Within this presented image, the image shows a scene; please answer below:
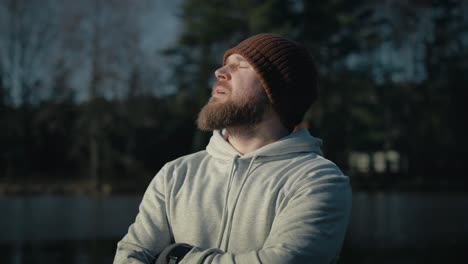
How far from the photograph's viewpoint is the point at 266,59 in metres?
2.63

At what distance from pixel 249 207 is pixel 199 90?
1099 inches

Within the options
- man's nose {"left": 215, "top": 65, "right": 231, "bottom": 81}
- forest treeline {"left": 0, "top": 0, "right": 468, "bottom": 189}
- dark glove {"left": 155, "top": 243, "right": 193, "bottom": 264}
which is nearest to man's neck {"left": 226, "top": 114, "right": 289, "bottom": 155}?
man's nose {"left": 215, "top": 65, "right": 231, "bottom": 81}

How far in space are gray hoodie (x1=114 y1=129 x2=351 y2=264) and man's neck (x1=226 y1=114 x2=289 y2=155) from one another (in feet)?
0.23

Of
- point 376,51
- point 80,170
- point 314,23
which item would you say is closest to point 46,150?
point 80,170

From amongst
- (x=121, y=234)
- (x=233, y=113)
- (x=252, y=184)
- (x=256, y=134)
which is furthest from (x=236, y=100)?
(x=121, y=234)

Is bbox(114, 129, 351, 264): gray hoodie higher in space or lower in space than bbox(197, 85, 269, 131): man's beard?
lower

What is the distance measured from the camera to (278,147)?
2654mm

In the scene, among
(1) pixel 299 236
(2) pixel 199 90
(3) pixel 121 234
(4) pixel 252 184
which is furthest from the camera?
(2) pixel 199 90

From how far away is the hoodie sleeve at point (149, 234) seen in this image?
257 centimetres

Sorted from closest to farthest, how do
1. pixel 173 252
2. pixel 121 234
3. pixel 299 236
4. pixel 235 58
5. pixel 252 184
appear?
pixel 299 236, pixel 173 252, pixel 252 184, pixel 235 58, pixel 121 234

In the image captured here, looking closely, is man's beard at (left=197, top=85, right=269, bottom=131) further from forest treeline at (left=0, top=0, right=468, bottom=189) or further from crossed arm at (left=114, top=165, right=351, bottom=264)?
forest treeline at (left=0, top=0, right=468, bottom=189)

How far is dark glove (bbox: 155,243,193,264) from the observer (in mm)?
2461

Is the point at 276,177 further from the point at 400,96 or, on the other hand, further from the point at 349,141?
the point at 400,96

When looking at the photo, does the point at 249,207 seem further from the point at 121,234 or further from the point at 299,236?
the point at 121,234
